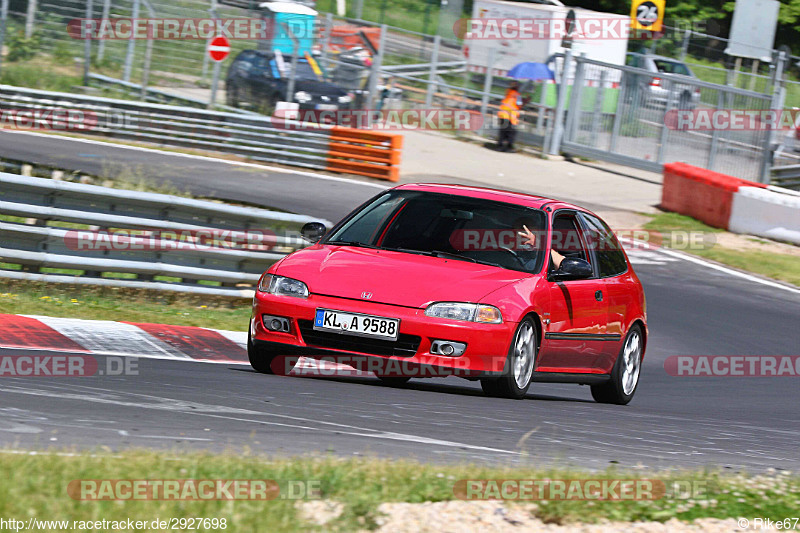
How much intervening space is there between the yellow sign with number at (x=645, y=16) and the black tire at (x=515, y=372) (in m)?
32.3

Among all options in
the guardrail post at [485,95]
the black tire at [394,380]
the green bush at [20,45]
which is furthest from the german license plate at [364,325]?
the guardrail post at [485,95]

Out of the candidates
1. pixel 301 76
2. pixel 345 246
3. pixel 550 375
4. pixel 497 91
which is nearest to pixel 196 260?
pixel 345 246

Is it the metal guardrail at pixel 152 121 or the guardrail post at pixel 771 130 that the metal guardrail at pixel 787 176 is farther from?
the metal guardrail at pixel 152 121

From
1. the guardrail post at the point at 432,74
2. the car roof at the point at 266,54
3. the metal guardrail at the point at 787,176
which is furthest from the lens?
the guardrail post at the point at 432,74

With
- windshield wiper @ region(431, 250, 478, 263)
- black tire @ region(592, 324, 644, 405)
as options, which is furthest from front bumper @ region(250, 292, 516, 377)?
black tire @ region(592, 324, 644, 405)

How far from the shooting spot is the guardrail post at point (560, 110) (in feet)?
93.5

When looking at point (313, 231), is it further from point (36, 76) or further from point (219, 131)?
point (36, 76)

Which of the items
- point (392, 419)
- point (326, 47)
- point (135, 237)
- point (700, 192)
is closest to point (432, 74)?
point (326, 47)

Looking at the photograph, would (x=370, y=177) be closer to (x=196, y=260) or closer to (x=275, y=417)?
(x=196, y=260)

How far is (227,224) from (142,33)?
1721cm

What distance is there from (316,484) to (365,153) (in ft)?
64.9

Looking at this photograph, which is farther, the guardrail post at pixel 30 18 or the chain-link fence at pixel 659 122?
the guardrail post at pixel 30 18

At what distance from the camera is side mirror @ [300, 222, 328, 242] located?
835 cm

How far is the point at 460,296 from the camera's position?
7238 mm
